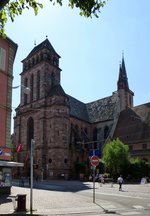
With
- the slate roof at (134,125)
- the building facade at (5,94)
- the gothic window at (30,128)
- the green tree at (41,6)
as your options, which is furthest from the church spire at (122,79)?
the green tree at (41,6)

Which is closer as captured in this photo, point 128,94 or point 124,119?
Answer: point 124,119

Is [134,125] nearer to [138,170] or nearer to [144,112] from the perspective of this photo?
[144,112]

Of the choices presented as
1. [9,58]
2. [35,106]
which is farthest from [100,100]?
[9,58]

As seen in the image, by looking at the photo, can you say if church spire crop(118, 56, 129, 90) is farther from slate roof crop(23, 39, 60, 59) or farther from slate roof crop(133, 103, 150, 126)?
slate roof crop(23, 39, 60, 59)

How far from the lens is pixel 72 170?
64375mm

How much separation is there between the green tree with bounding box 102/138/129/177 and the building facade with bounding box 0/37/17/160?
28629 mm

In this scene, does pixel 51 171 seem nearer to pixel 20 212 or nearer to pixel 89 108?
pixel 89 108

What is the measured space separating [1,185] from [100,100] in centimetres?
6167

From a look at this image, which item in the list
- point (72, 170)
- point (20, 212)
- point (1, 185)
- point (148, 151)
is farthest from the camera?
point (72, 170)

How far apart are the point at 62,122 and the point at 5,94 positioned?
3707 cm

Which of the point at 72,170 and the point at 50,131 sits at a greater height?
the point at 50,131

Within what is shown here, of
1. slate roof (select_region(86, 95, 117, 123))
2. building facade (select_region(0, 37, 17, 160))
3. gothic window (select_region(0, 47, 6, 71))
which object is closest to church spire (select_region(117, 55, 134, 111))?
slate roof (select_region(86, 95, 117, 123))

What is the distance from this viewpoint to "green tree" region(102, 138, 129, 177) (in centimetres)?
5272

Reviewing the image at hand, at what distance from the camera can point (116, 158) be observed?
5281 cm
